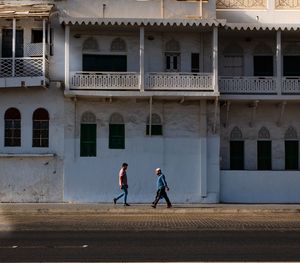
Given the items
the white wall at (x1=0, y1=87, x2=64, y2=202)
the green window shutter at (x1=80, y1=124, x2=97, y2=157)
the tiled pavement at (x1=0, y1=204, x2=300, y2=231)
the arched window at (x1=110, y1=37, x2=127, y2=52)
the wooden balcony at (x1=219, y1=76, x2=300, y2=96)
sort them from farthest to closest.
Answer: the arched window at (x1=110, y1=37, x2=127, y2=52) → the wooden balcony at (x1=219, y1=76, x2=300, y2=96) → the green window shutter at (x1=80, y1=124, x2=97, y2=157) → the white wall at (x1=0, y1=87, x2=64, y2=202) → the tiled pavement at (x1=0, y1=204, x2=300, y2=231)

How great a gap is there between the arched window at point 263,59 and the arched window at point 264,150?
2.87 meters

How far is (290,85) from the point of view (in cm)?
3200

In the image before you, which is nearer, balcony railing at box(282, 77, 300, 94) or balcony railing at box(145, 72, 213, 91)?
balcony railing at box(145, 72, 213, 91)

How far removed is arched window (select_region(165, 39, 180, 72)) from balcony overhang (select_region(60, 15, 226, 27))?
178 cm

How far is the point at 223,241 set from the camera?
49.5 ft

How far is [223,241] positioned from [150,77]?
55.3ft

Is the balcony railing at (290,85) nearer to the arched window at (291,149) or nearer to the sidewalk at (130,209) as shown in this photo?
the arched window at (291,149)

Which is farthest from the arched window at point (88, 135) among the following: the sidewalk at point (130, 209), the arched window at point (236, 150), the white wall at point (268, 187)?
the white wall at point (268, 187)

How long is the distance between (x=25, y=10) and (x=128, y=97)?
6098 mm

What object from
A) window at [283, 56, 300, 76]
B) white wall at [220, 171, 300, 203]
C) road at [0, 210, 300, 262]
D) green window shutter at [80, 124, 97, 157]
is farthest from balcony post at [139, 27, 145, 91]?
road at [0, 210, 300, 262]

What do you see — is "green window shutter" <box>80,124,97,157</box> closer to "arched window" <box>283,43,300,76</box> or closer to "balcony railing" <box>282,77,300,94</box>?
"balcony railing" <box>282,77,300,94</box>

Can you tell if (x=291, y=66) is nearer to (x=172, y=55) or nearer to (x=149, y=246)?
(x=172, y=55)

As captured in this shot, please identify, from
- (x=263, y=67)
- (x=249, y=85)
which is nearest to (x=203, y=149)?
(x=249, y=85)

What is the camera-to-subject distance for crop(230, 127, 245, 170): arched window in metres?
33.0
